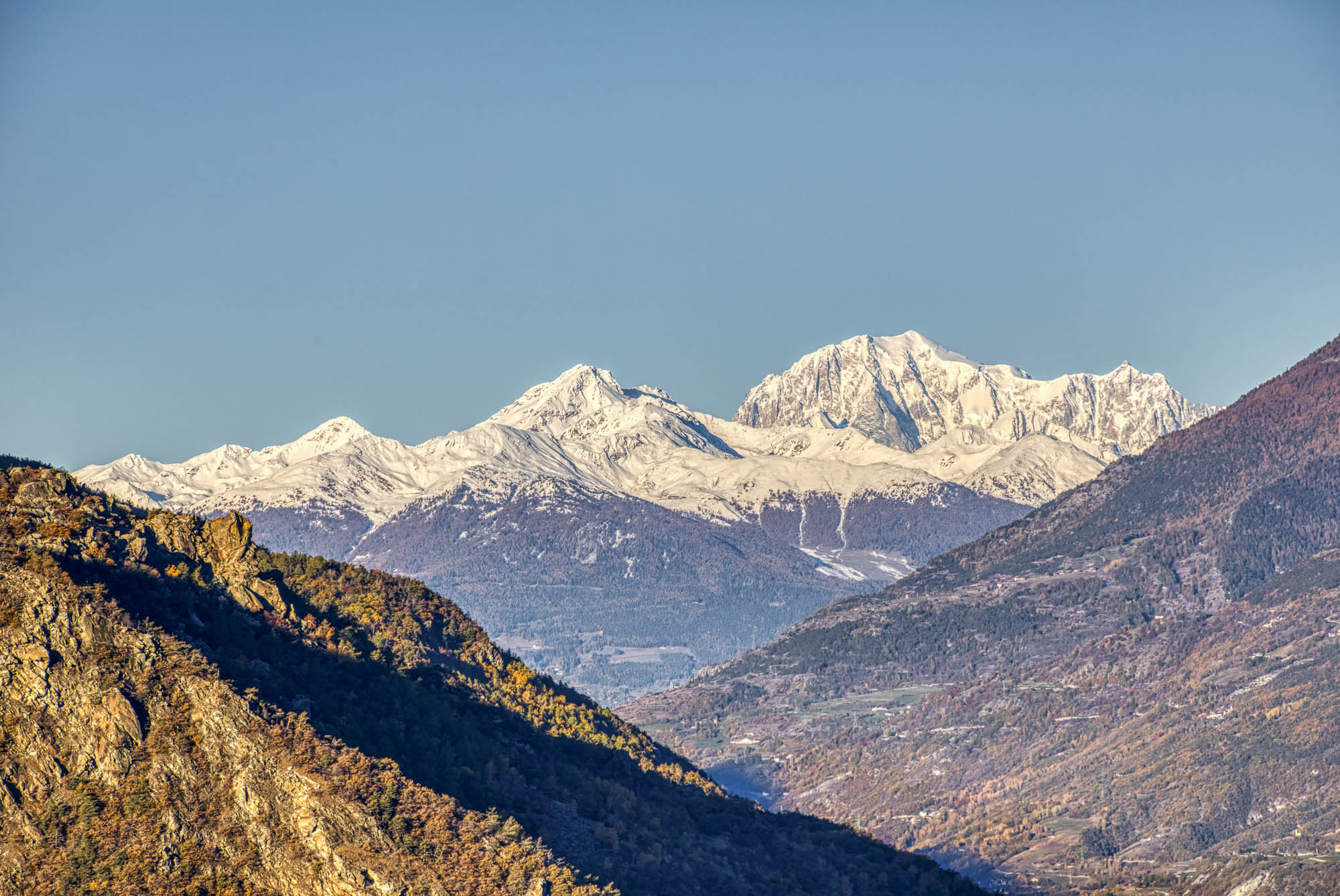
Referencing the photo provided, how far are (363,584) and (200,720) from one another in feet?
226

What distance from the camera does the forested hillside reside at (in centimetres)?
10212

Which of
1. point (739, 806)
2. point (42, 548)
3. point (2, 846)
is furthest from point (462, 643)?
point (2, 846)

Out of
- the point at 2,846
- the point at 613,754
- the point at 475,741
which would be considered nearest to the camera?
the point at 2,846

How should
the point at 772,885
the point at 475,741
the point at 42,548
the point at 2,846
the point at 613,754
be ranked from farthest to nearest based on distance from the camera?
the point at 613,754 → the point at 772,885 → the point at 475,741 → the point at 42,548 → the point at 2,846

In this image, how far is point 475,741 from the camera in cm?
14112

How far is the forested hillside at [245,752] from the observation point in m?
102

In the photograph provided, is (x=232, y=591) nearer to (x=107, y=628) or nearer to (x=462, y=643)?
(x=107, y=628)

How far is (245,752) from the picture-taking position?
107m

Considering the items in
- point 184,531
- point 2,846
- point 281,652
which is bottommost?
point 2,846

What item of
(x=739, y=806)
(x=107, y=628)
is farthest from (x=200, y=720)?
(x=739, y=806)

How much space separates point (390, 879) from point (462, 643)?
80655 mm

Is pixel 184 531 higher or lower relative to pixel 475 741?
higher

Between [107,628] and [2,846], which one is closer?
[2,846]

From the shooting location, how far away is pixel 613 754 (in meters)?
175
